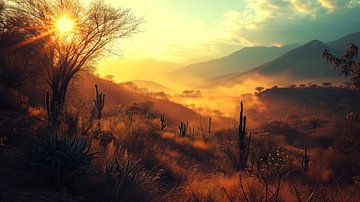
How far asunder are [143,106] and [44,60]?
22.9 m

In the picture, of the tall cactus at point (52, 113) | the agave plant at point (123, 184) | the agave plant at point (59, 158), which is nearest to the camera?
the agave plant at point (123, 184)

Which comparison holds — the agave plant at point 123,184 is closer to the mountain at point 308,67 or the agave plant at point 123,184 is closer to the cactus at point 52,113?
the cactus at point 52,113

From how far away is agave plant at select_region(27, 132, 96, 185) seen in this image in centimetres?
863

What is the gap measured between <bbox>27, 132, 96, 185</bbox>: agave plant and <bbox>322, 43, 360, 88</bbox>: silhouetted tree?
6386 millimetres

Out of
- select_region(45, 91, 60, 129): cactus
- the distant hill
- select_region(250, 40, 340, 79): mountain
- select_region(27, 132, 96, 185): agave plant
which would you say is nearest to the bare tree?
select_region(45, 91, 60, 129): cactus

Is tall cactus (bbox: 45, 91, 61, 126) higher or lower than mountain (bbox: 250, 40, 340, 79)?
lower

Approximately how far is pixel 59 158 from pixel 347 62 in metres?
7.49

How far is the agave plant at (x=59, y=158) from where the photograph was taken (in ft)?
28.3

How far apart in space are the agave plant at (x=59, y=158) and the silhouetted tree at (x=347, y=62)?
639 cm

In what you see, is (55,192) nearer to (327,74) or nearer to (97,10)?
(97,10)

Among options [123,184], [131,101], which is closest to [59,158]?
[123,184]

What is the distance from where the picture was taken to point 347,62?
11.2 meters

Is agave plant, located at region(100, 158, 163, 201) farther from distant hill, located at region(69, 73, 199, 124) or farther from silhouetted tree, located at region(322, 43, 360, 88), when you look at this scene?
distant hill, located at region(69, 73, 199, 124)

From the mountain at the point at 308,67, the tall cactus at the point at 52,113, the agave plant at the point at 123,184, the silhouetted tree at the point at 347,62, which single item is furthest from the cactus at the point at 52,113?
the mountain at the point at 308,67
